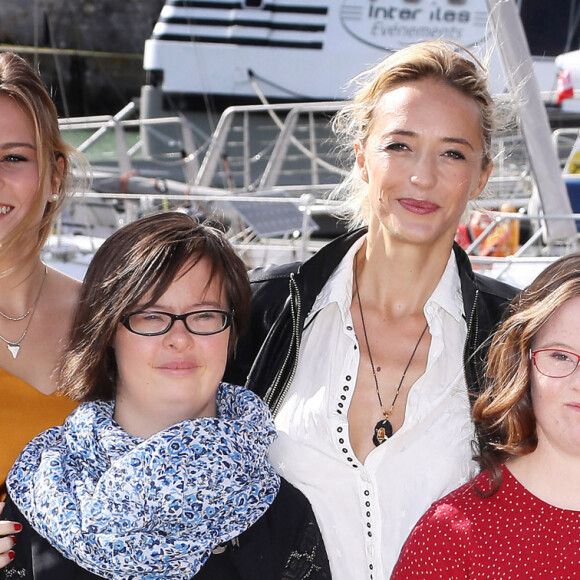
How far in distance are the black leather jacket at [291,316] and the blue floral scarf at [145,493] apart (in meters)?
0.39

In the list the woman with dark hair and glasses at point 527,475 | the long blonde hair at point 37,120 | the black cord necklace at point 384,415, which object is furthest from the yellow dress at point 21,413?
the woman with dark hair and glasses at point 527,475

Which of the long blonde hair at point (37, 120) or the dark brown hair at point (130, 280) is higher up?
the long blonde hair at point (37, 120)

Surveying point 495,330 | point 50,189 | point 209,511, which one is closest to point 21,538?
point 209,511

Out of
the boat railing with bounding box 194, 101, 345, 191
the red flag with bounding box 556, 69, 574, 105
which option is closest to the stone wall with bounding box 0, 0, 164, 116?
the boat railing with bounding box 194, 101, 345, 191

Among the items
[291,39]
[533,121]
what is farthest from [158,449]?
[291,39]

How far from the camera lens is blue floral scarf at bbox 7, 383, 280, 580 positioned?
1.67 metres

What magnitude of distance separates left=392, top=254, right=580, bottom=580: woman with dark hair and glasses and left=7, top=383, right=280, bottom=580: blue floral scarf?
1.28ft

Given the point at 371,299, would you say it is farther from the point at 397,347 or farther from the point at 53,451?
the point at 53,451

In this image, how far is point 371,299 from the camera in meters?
2.31

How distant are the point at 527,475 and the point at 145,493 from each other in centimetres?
80

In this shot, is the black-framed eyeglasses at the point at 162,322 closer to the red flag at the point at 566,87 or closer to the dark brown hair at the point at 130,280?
the dark brown hair at the point at 130,280

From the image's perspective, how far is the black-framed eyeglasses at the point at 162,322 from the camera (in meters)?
1.79

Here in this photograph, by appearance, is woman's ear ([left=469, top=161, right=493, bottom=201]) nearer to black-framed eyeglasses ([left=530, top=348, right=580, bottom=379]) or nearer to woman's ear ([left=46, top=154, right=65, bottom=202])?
black-framed eyeglasses ([left=530, top=348, right=580, bottom=379])

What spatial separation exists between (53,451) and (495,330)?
111cm
